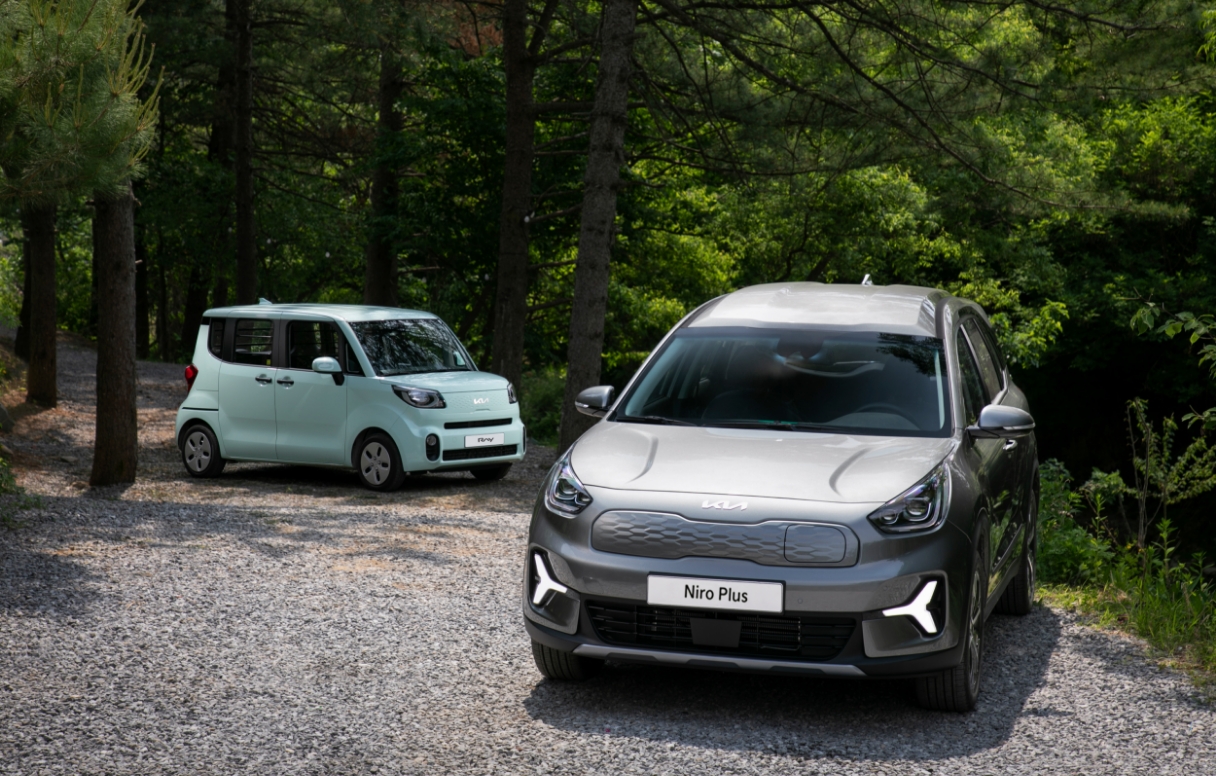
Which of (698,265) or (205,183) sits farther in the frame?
(205,183)

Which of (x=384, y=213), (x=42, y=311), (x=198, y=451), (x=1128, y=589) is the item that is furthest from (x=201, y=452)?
(x=384, y=213)

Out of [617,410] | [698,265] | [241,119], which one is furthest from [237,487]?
[698,265]

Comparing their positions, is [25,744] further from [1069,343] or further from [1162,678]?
[1069,343]

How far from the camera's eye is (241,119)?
22984mm

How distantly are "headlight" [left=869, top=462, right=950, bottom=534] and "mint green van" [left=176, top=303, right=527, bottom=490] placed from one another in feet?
26.8

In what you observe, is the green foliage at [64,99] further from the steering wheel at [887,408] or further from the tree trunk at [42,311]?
the tree trunk at [42,311]

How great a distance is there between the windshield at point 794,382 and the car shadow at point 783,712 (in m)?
1.16

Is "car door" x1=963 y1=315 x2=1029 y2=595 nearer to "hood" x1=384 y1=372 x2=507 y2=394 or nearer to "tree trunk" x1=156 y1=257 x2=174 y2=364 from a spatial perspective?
"hood" x1=384 y1=372 x2=507 y2=394

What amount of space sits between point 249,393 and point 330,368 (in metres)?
1.19

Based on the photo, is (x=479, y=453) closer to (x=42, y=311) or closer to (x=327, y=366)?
(x=327, y=366)

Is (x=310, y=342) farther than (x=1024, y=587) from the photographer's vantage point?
Yes

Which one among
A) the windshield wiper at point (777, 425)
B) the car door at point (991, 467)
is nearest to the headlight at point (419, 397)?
the car door at point (991, 467)

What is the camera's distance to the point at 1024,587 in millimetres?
7078

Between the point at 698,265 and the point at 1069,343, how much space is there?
825 centimetres
